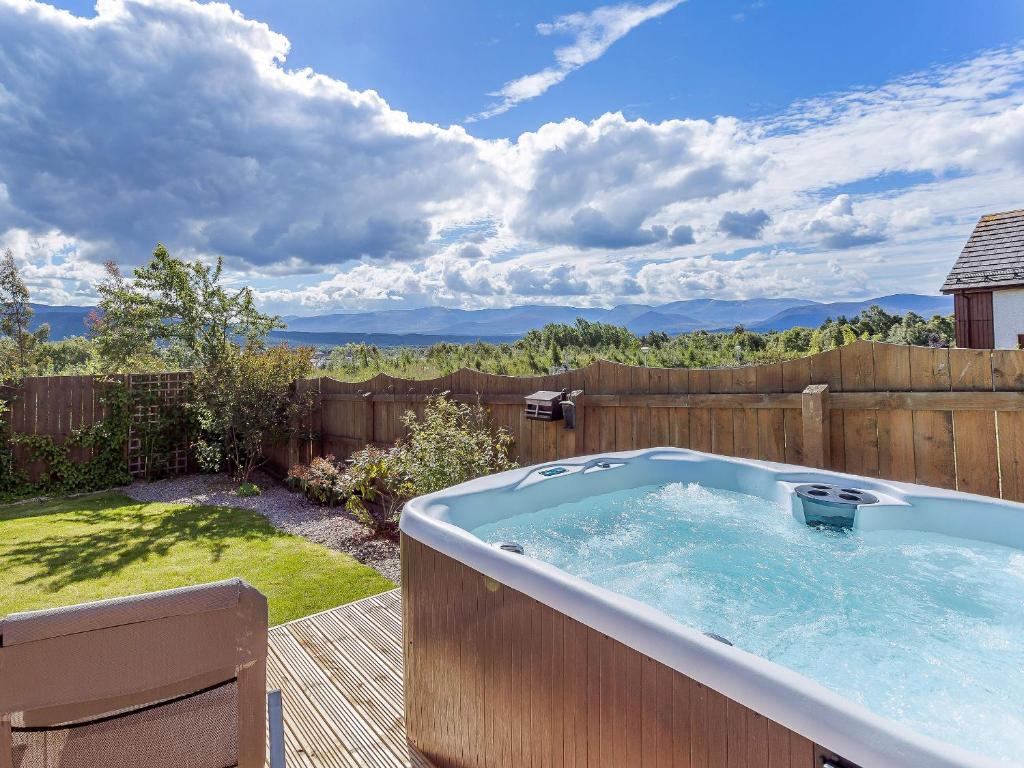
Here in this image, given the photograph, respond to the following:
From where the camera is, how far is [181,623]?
4.27ft

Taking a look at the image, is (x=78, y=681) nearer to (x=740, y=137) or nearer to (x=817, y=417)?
(x=817, y=417)

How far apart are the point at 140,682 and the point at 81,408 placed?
817 cm

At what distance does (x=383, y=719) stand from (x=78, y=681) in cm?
149

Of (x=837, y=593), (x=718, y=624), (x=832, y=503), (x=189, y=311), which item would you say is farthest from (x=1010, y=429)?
(x=189, y=311)

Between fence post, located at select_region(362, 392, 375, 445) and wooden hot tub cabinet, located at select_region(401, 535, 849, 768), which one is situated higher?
fence post, located at select_region(362, 392, 375, 445)

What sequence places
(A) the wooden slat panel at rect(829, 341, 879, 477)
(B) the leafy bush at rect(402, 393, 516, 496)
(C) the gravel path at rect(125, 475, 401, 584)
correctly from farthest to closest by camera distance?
(C) the gravel path at rect(125, 475, 401, 584) → (B) the leafy bush at rect(402, 393, 516, 496) → (A) the wooden slat panel at rect(829, 341, 879, 477)

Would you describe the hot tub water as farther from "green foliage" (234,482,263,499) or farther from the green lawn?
"green foliage" (234,482,263,499)

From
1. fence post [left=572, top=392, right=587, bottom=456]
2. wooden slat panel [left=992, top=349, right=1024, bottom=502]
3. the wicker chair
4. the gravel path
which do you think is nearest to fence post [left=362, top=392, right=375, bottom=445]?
the gravel path

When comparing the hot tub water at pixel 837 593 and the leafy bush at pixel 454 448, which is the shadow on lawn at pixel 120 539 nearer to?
the leafy bush at pixel 454 448

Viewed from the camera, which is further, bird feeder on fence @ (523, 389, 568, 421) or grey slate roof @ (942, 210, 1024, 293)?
grey slate roof @ (942, 210, 1024, 293)

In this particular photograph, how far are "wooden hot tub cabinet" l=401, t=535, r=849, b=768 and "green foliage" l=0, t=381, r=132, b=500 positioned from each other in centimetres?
746

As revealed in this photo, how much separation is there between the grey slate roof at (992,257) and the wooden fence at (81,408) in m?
11.3

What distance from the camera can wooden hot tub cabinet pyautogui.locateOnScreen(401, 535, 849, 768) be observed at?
1.10 m

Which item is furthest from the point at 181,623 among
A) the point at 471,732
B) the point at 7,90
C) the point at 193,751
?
the point at 7,90
